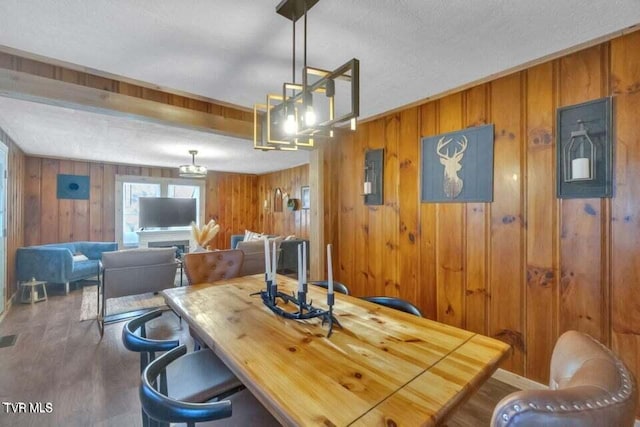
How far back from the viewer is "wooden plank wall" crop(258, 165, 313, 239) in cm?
666

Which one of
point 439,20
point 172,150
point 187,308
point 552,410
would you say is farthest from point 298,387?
point 172,150

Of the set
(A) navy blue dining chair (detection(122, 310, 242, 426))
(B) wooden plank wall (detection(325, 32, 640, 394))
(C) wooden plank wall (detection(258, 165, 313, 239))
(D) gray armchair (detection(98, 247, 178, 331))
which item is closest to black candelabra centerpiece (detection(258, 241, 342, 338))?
(A) navy blue dining chair (detection(122, 310, 242, 426))

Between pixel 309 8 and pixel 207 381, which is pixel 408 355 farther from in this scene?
pixel 309 8

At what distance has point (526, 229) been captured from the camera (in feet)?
6.89

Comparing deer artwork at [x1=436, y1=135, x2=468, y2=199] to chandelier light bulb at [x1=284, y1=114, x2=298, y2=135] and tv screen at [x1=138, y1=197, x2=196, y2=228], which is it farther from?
tv screen at [x1=138, y1=197, x2=196, y2=228]

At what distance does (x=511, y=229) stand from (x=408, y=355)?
160 centimetres

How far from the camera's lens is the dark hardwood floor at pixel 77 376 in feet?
5.98

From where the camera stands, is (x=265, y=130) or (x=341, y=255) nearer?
(x=265, y=130)

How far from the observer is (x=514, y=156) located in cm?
216

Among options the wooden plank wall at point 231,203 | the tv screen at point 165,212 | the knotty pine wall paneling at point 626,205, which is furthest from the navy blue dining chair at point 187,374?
the wooden plank wall at point 231,203

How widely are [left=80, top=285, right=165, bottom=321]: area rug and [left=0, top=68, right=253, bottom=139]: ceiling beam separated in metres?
2.61

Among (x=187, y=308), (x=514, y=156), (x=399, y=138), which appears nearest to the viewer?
(x=187, y=308)

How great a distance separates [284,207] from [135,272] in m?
4.22

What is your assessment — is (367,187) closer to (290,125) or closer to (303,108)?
(290,125)
